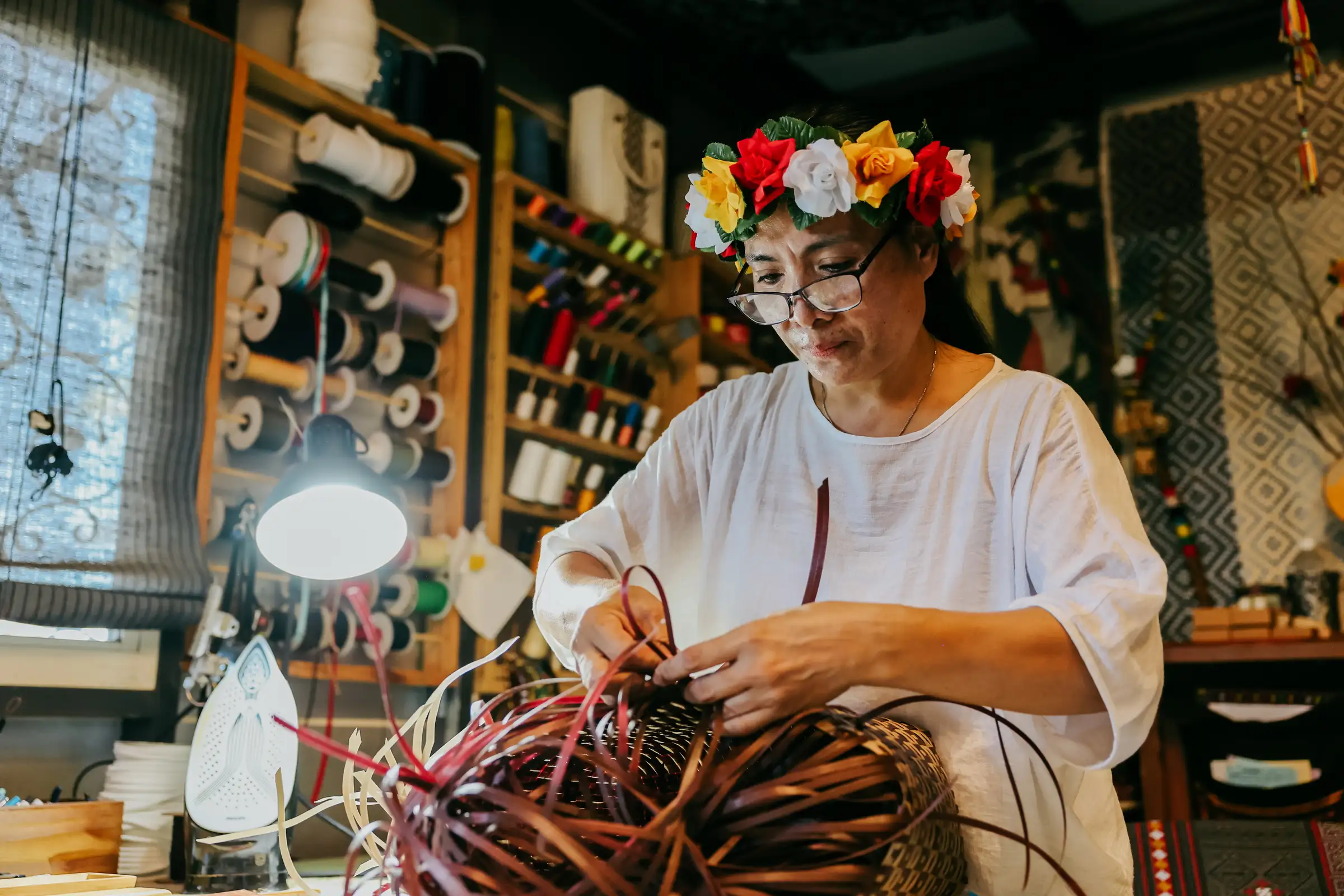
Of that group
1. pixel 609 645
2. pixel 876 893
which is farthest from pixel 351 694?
pixel 876 893

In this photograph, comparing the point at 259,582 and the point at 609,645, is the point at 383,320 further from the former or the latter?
the point at 609,645

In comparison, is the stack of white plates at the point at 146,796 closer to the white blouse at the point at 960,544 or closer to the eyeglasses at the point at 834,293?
the white blouse at the point at 960,544

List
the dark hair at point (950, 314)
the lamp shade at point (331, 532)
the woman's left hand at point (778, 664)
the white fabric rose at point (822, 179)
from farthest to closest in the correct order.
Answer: the lamp shade at point (331, 532)
the dark hair at point (950, 314)
the white fabric rose at point (822, 179)
the woman's left hand at point (778, 664)

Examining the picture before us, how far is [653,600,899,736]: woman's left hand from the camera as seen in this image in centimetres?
72

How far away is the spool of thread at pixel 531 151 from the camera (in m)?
3.53

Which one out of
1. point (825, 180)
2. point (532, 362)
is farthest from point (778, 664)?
point (532, 362)

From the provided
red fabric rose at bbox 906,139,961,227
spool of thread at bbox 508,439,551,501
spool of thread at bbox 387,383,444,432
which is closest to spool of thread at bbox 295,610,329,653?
spool of thread at bbox 387,383,444,432

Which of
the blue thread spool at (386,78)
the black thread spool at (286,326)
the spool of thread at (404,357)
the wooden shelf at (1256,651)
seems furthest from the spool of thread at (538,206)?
the wooden shelf at (1256,651)

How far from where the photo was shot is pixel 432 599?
299 cm

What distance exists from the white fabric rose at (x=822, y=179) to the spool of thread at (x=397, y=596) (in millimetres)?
2048

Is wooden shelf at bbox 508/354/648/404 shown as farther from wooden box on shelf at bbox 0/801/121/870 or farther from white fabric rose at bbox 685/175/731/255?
white fabric rose at bbox 685/175/731/255

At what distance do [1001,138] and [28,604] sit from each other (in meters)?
3.85

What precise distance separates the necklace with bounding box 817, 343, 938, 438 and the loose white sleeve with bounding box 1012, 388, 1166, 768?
16 centimetres

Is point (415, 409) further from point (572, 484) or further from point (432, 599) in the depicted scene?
point (572, 484)
